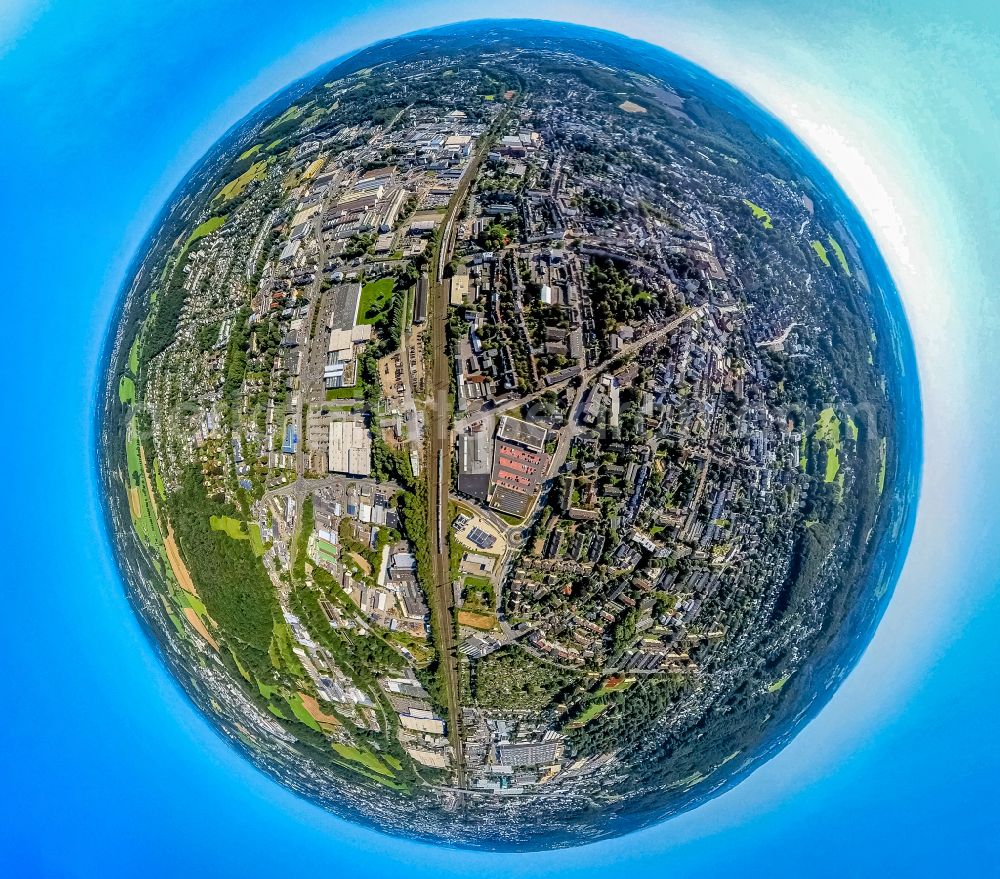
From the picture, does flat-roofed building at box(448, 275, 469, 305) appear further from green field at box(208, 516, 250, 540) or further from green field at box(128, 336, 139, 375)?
green field at box(128, 336, 139, 375)

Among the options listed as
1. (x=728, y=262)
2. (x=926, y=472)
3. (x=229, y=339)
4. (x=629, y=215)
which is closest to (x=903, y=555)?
(x=926, y=472)

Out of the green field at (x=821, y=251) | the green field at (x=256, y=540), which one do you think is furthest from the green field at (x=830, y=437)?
the green field at (x=256, y=540)

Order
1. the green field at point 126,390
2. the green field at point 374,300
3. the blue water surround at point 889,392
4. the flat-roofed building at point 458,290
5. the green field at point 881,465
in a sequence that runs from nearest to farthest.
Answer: the flat-roofed building at point 458,290 < the green field at point 374,300 < the green field at point 881,465 < the green field at point 126,390 < the blue water surround at point 889,392

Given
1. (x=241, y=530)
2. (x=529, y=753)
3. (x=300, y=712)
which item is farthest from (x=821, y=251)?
(x=300, y=712)

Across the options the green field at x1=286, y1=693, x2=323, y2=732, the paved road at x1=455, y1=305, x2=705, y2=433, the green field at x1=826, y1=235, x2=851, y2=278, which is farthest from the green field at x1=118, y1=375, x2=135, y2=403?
the green field at x1=826, y1=235, x2=851, y2=278

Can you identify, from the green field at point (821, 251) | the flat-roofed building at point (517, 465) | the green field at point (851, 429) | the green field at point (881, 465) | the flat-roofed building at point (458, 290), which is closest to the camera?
the flat-roofed building at point (517, 465)

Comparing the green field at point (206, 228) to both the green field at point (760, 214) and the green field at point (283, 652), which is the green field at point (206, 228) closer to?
the green field at point (283, 652)

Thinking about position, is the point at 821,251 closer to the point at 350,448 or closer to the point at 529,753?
the point at 350,448

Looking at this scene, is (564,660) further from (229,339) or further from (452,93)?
(452,93)
